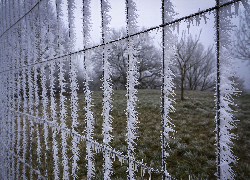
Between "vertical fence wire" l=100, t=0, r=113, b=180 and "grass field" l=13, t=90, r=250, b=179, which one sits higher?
"vertical fence wire" l=100, t=0, r=113, b=180

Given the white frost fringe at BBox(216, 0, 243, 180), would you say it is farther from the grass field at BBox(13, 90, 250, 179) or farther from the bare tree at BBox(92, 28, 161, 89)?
the grass field at BBox(13, 90, 250, 179)

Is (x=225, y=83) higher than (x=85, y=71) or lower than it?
lower

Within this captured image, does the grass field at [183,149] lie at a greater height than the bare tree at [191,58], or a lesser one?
lesser

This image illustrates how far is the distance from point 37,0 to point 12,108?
5.72 ft

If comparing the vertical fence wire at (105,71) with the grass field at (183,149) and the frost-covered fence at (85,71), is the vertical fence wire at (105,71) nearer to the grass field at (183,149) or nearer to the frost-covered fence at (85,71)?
the frost-covered fence at (85,71)

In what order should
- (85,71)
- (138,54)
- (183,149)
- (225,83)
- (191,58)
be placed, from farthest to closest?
1. (191,58)
2. (183,149)
3. (85,71)
4. (138,54)
5. (225,83)

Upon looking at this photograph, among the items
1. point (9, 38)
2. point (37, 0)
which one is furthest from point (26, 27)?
point (9, 38)

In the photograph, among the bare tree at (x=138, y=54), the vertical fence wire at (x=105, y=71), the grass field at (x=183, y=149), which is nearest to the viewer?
the bare tree at (x=138, y=54)

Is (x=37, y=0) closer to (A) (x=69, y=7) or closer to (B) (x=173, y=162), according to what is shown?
(A) (x=69, y=7)

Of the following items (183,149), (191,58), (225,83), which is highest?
(191,58)

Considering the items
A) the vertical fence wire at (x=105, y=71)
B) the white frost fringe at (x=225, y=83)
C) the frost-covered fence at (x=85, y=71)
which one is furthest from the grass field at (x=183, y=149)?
the white frost fringe at (x=225, y=83)

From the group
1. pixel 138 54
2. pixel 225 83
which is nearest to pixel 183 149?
pixel 138 54

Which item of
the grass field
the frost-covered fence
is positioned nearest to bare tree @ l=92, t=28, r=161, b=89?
the frost-covered fence

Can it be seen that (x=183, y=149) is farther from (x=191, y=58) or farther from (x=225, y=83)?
(x=191, y=58)
